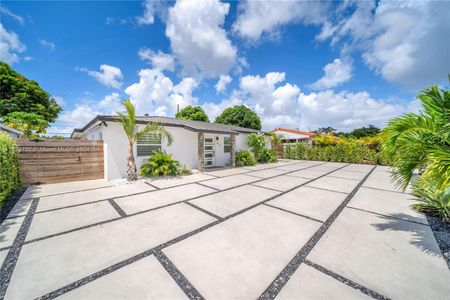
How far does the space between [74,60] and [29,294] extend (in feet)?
39.6

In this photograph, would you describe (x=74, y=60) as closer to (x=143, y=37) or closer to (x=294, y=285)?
(x=143, y=37)

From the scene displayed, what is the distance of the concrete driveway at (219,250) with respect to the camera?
1.83 metres

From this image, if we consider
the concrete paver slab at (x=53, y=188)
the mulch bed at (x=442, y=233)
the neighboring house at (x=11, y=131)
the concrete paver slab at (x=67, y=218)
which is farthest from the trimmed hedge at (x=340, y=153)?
the neighboring house at (x=11, y=131)

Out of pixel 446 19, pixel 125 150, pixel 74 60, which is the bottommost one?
pixel 125 150

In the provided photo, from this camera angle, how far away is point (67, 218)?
3652 mm

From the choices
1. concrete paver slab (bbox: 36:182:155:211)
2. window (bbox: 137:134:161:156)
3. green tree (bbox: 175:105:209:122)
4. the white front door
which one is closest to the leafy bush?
the white front door

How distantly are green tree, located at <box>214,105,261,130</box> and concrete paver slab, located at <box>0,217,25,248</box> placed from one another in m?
24.9

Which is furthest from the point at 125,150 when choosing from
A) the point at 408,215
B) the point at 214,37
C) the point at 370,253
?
the point at 408,215

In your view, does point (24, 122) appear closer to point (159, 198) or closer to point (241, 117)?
point (159, 198)

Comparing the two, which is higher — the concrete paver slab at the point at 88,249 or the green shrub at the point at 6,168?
the green shrub at the point at 6,168

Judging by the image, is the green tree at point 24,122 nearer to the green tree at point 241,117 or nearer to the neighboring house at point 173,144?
the neighboring house at point 173,144

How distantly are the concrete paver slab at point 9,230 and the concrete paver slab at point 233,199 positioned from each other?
10.8 ft

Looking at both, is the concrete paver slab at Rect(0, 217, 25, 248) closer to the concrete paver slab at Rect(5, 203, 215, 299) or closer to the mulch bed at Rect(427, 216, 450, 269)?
the concrete paver slab at Rect(5, 203, 215, 299)

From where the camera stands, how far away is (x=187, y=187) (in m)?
6.25
